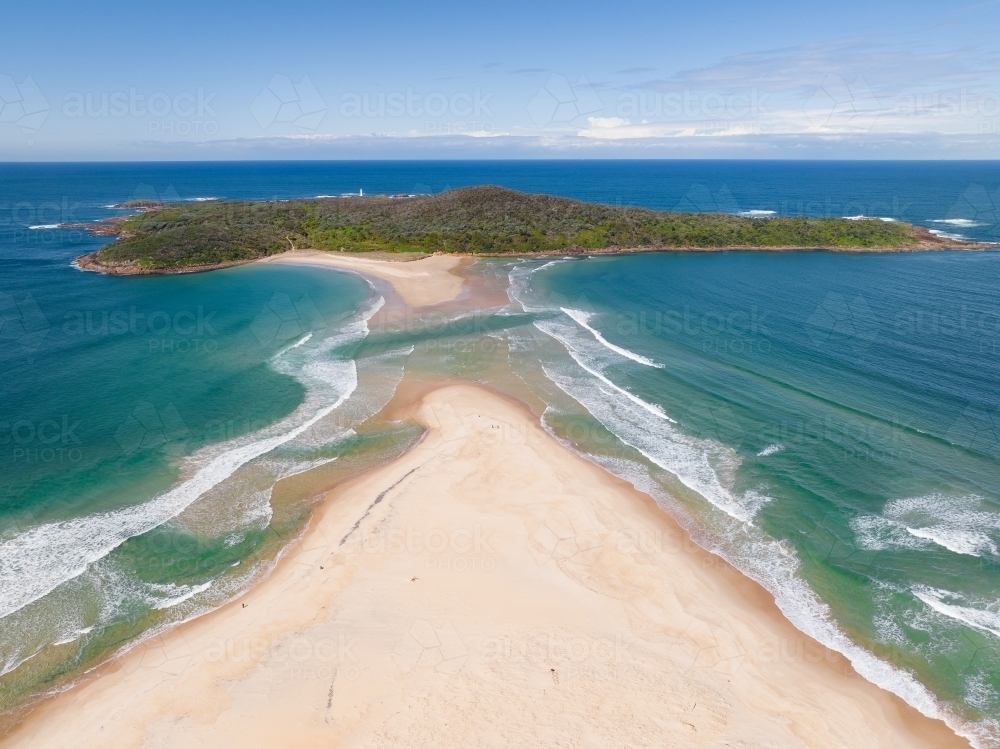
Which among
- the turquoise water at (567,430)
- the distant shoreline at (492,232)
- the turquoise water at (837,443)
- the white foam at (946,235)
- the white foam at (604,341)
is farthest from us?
the white foam at (946,235)

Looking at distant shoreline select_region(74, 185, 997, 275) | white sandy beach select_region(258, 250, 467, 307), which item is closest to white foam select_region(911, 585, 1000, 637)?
white sandy beach select_region(258, 250, 467, 307)

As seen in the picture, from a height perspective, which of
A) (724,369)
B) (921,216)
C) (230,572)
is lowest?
(230,572)

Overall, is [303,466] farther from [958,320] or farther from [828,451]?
[958,320]

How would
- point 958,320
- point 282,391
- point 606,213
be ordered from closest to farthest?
point 282,391
point 958,320
point 606,213

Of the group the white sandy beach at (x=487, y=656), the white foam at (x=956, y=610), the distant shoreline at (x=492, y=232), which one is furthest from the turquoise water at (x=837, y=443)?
the distant shoreline at (x=492, y=232)

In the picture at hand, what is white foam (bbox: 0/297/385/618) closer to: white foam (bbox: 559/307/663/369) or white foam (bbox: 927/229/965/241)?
white foam (bbox: 559/307/663/369)

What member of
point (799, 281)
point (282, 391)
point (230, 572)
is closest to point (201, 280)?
point (282, 391)

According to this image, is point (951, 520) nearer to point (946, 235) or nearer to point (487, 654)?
point (487, 654)

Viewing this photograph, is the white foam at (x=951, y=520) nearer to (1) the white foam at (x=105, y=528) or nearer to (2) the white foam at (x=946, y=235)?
(1) the white foam at (x=105, y=528)
